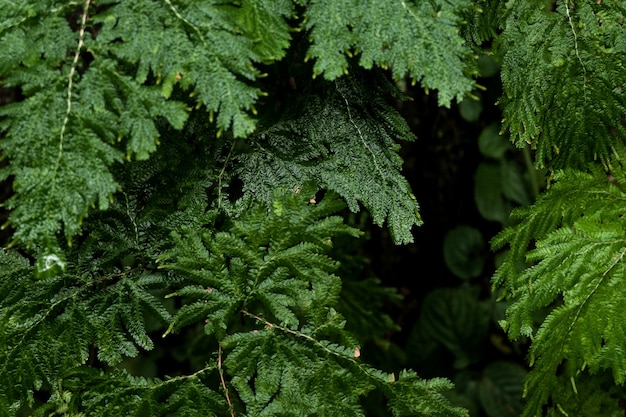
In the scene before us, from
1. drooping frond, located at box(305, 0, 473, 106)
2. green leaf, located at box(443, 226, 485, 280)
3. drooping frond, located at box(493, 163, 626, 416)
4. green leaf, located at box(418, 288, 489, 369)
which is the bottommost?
green leaf, located at box(418, 288, 489, 369)

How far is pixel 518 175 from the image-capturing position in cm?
264

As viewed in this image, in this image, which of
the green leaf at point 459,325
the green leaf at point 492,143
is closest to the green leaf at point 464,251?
the green leaf at point 459,325

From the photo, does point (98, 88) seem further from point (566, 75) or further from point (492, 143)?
point (492, 143)

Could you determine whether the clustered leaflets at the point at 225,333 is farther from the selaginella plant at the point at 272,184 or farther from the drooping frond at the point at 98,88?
the drooping frond at the point at 98,88

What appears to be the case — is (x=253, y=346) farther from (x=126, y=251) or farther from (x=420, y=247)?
(x=420, y=247)

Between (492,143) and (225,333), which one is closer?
(225,333)

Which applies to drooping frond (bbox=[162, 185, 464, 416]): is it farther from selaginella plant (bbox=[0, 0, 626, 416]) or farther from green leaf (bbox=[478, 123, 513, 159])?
green leaf (bbox=[478, 123, 513, 159])

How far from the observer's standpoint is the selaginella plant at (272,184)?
73cm

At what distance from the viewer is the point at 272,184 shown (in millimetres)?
1014

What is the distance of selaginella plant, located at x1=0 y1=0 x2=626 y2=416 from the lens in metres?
0.73

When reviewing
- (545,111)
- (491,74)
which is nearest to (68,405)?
(545,111)

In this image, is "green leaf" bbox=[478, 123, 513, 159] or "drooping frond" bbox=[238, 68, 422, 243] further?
"green leaf" bbox=[478, 123, 513, 159]

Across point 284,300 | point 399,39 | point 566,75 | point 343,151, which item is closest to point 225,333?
point 284,300

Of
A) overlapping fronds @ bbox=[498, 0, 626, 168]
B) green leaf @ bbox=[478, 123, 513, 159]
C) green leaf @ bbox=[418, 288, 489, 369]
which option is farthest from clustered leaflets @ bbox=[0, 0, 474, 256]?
green leaf @ bbox=[418, 288, 489, 369]
